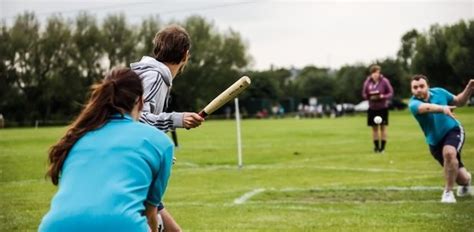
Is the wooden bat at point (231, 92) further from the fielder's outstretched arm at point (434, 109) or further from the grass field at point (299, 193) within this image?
the fielder's outstretched arm at point (434, 109)

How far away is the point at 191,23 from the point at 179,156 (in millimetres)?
58511

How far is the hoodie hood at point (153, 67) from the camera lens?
18.1 feet

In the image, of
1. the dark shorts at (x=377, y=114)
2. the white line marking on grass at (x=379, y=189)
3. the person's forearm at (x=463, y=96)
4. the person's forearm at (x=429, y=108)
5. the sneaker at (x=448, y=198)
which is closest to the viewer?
the person's forearm at (x=463, y=96)

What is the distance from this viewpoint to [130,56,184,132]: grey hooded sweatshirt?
546 cm

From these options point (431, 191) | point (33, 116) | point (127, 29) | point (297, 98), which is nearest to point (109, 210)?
point (431, 191)

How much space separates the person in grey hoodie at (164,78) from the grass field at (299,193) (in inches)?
142

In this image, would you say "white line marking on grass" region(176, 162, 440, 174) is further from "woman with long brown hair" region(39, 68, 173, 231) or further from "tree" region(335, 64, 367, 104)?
"tree" region(335, 64, 367, 104)

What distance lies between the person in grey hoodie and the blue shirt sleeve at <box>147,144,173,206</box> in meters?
1.29

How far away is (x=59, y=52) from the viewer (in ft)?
205

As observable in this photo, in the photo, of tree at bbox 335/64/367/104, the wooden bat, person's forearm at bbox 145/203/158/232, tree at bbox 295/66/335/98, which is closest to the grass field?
the wooden bat

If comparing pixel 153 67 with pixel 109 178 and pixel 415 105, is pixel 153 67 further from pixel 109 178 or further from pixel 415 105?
pixel 415 105

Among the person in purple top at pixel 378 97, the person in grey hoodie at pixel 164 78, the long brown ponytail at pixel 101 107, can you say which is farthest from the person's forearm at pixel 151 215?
the person in purple top at pixel 378 97

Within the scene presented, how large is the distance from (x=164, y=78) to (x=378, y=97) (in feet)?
48.3

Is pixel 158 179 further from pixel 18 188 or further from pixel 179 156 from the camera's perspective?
pixel 179 156
